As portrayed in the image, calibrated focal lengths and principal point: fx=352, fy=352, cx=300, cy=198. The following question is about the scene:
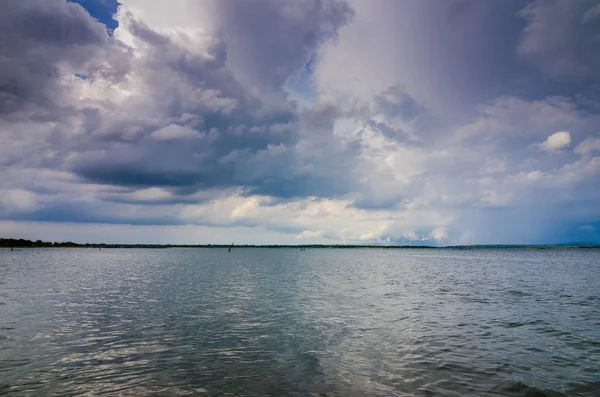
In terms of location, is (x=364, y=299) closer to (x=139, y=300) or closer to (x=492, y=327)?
(x=492, y=327)

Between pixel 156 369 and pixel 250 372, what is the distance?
470 centimetres

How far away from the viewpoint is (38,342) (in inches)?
875

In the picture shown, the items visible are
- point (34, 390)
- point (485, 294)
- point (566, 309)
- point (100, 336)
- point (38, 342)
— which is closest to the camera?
point (34, 390)

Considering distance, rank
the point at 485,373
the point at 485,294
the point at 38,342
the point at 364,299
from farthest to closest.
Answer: the point at 485,294 → the point at 364,299 → the point at 38,342 → the point at 485,373

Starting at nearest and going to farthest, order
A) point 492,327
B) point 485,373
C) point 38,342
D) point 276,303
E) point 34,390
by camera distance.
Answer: point 34,390 < point 485,373 < point 38,342 < point 492,327 < point 276,303

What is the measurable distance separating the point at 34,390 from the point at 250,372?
8925 millimetres

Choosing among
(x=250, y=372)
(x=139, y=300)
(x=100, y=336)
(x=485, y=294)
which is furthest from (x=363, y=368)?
(x=485, y=294)

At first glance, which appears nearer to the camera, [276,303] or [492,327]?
[492,327]

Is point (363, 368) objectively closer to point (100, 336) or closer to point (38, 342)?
point (100, 336)

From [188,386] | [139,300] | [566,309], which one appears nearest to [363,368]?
[188,386]

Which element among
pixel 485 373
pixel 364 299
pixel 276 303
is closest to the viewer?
pixel 485 373

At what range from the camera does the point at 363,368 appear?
695 inches

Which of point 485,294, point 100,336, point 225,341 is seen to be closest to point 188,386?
point 225,341

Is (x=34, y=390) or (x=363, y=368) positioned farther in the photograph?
(x=363, y=368)
